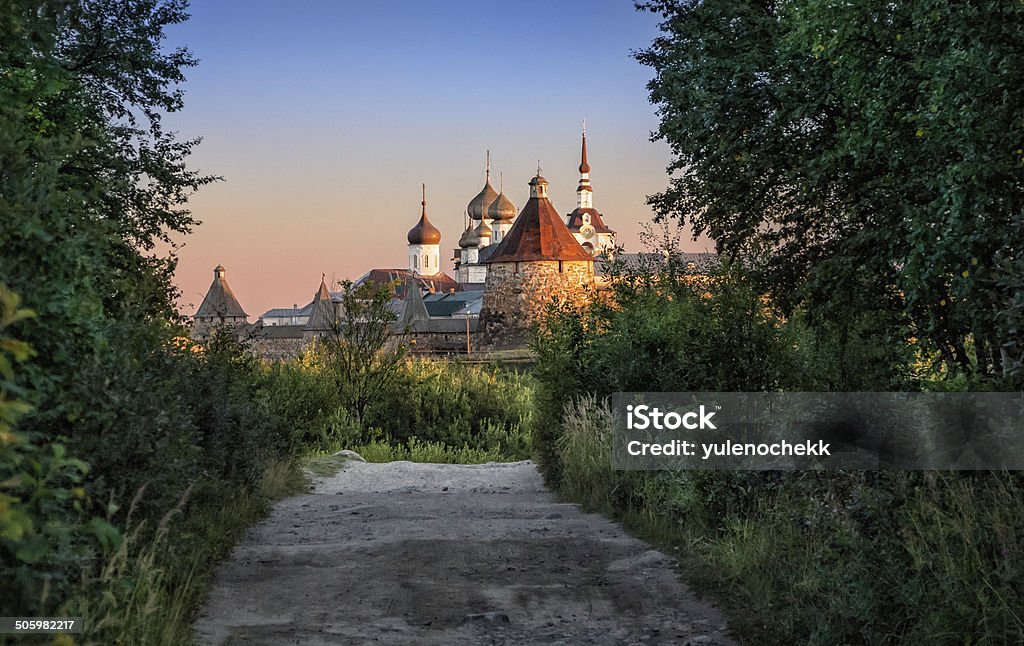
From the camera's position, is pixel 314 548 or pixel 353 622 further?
pixel 314 548

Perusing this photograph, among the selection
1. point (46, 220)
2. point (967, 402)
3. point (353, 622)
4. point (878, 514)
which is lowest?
point (353, 622)

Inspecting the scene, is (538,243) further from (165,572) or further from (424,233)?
(424,233)

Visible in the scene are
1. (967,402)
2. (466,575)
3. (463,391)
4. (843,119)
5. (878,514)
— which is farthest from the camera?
(463,391)

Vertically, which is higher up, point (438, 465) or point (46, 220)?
point (46, 220)

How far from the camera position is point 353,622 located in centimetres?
636

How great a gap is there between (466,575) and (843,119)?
6084 millimetres

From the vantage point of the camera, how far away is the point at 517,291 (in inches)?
1984

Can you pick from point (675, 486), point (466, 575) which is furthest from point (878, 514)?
point (675, 486)

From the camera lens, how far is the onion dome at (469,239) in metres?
141

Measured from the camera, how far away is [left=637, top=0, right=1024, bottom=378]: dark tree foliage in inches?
303

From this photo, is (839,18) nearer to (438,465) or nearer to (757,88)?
(757,88)

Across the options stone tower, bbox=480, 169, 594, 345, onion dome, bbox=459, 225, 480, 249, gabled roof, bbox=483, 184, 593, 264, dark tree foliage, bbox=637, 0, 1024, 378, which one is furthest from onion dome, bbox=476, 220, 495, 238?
dark tree foliage, bbox=637, 0, 1024, 378

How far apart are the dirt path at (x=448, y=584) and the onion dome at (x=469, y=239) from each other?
130239mm
